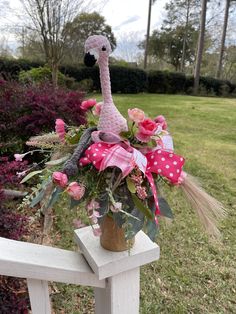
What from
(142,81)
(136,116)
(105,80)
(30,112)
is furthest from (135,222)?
(142,81)

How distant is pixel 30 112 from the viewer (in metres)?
3.34

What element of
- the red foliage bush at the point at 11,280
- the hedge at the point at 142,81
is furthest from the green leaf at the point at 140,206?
the hedge at the point at 142,81

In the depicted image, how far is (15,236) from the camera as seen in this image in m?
1.50

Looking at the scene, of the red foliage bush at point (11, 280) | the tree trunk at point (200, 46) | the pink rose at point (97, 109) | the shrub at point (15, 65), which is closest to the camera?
the pink rose at point (97, 109)

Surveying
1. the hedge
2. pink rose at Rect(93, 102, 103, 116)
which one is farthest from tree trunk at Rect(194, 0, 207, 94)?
pink rose at Rect(93, 102, 103, 116)

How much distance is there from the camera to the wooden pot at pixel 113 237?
2.43 feet

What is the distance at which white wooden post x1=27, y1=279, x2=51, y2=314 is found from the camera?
0.71m

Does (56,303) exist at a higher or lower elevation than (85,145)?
lower

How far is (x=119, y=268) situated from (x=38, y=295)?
20 cm

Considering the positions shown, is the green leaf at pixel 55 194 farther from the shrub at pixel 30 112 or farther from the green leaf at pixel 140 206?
the shrub at pixel 30 112

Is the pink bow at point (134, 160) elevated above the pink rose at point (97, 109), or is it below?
below

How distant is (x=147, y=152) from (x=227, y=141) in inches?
197

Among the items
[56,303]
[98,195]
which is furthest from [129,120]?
[56,303]

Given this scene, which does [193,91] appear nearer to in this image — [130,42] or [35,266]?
[130,42]
